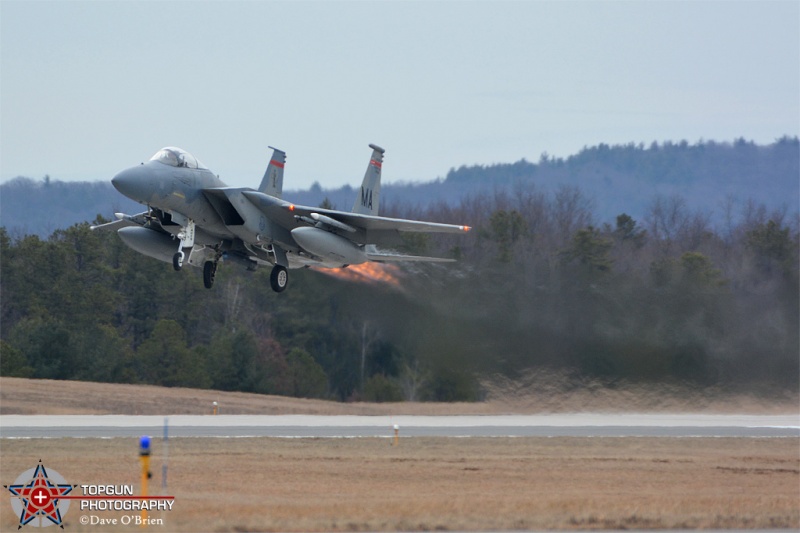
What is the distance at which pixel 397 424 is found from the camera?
91.1ft

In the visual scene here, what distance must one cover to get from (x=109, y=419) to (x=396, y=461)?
11581mm

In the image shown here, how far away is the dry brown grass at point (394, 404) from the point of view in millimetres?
24562

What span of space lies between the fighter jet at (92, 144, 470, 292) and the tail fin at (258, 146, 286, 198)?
0.07 ft

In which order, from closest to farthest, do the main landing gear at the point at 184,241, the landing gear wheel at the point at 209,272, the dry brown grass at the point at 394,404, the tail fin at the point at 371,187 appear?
1. the main landing gear at the point at 184,241
2. the landing gear wheel at the point at 209,272
3. the tail fin at the point at 371,187
4. the dry brown grass at the point at 394,404

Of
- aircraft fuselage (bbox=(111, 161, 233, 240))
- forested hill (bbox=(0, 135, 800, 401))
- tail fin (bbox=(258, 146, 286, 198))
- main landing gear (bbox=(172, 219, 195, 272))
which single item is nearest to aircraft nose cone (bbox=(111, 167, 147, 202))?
aircraft fuselage (bbox=(111, 161, 233, 240))

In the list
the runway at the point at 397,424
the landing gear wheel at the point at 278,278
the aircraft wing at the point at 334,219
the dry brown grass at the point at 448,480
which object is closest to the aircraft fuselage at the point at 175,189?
the aircraft wing at the point at 334,219

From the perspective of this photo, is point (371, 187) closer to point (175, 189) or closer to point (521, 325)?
point (521, 325)

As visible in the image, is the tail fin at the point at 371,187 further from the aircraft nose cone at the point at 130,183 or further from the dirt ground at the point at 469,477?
the aircraft nose cone at the point at 130,183

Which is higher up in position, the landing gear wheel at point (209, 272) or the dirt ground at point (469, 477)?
the landing gear wheel at point (209, 272)

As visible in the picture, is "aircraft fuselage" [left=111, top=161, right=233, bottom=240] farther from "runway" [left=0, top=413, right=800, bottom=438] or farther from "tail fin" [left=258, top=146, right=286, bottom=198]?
"runway" [left=0, top=413, right=800, bottom=438]

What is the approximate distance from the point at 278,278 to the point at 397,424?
766 cm

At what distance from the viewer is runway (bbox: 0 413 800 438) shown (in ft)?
82.0

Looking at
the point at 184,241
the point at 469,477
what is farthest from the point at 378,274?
the point at 469,477

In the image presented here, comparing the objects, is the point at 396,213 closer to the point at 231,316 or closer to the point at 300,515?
the point at 231,316
